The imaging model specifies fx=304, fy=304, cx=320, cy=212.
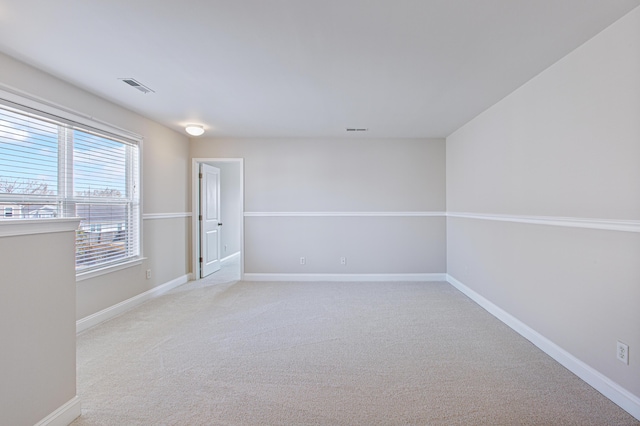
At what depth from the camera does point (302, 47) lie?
7.50ft

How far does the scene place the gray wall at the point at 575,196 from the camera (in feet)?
6.30

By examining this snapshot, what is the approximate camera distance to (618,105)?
77.9 inches

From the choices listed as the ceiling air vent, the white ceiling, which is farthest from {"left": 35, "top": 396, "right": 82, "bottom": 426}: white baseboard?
the ceiling air vent

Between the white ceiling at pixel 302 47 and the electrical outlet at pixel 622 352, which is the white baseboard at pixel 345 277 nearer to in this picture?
the white ceiling at pixel 302 47

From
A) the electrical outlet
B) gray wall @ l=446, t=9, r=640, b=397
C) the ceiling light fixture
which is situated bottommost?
the electrical outlet

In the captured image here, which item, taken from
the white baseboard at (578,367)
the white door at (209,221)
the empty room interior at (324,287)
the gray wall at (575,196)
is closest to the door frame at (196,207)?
the white door at (209,221)

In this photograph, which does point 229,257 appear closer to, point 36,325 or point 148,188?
point 148,188

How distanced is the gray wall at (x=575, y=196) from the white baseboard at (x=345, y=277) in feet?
4.98

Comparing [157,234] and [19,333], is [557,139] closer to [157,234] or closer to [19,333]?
[19,333]

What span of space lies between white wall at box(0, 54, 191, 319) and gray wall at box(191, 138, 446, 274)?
753 mm

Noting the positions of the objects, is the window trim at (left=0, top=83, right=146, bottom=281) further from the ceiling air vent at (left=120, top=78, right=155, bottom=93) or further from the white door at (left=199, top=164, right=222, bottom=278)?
the white door at (left=199, top=164, right=222, bottom=278)

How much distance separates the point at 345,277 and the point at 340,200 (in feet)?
4.40

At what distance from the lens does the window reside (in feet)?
8.26

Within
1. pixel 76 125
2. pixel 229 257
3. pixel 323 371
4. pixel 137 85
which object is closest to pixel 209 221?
pixel 229 257
